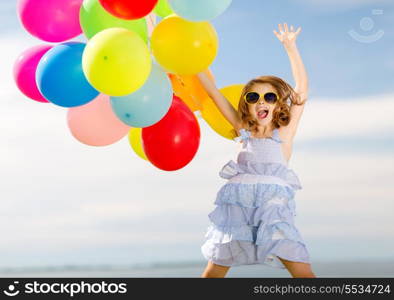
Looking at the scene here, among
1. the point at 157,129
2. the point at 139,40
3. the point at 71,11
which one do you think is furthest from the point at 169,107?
the point at 71,11

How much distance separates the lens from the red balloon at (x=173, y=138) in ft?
13.6

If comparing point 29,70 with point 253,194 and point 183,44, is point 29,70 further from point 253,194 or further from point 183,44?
point 253,194

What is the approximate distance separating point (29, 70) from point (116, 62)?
2.56ft

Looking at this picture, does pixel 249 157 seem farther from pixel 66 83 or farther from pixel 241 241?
pixel 66 83

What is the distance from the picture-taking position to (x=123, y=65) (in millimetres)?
3723

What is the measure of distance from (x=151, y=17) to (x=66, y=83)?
2.32ft

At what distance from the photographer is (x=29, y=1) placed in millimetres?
4117

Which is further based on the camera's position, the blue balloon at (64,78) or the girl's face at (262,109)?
the girl's face at (262,109)

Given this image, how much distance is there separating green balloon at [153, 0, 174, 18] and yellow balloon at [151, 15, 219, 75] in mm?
325

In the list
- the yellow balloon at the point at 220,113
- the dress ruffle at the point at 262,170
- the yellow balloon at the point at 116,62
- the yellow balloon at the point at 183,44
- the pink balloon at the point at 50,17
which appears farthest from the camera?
the yellow balloon at the point at 220,113

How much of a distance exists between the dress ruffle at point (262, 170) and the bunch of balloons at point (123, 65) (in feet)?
0.90

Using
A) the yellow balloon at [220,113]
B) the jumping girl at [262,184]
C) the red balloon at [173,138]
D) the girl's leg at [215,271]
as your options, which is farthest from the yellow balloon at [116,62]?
the girl's leg at [215,271]

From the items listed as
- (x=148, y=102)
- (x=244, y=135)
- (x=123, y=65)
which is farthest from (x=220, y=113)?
(x=123, y=65)

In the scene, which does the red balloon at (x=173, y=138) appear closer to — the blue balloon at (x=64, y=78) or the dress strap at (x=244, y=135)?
the dress strap at (x=244, y=135)
